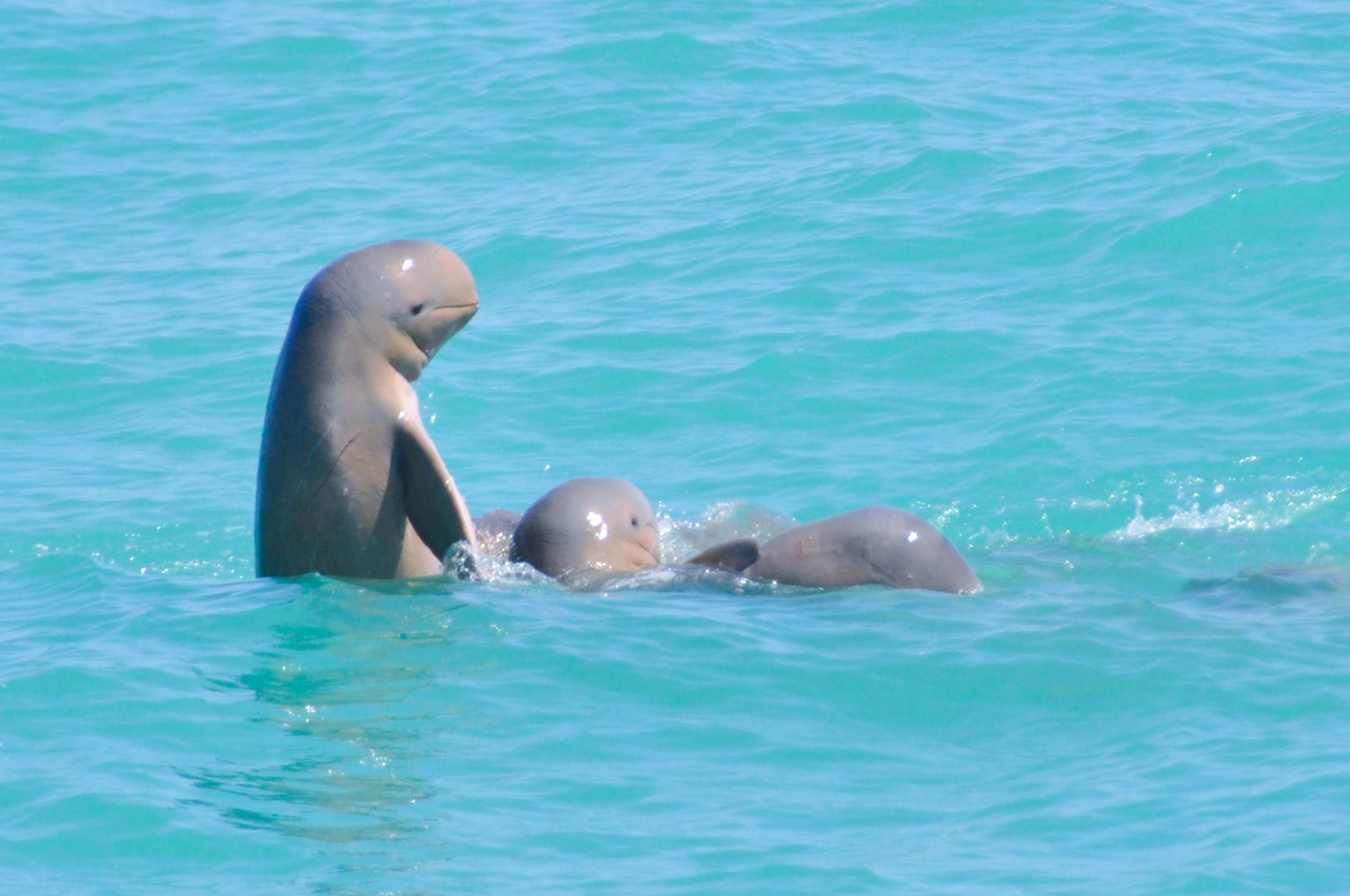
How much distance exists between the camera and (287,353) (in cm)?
911

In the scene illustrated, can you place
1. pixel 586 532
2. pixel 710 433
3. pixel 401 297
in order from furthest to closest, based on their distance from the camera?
pixel 710 433 < pixel 586 532 < pixel 401 297

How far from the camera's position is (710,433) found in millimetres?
13570

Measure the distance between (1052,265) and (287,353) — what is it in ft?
27.1

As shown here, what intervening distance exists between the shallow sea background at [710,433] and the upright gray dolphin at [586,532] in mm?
472

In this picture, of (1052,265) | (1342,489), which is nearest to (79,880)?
(1342,489)

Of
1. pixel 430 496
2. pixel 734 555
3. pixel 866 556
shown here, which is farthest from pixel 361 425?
pixel 866 556

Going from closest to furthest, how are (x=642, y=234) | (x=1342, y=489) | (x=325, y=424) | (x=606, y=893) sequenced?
(x=606, y=893)
(x=325, y=424)
(x=1342, y=489)
(x=642, y=234)

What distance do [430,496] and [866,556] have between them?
2069 millimetres

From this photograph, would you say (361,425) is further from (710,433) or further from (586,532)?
(710,433)

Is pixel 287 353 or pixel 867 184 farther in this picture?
pixel 867 184

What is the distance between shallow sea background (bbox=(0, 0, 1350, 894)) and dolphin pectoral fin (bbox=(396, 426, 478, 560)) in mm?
266

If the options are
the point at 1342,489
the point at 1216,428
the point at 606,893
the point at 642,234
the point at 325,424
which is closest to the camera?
the point at 606,893

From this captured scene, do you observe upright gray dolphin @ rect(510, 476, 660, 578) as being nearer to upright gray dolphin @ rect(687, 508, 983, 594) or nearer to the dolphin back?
upright gray dolphin @ rect(687, 508, 983, 594)

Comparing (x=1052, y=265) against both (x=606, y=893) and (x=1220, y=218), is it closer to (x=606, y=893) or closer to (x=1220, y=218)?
(x=1220, y=218)
